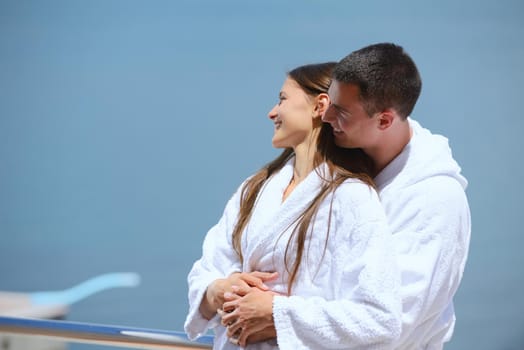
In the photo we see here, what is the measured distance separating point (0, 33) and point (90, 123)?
625mm

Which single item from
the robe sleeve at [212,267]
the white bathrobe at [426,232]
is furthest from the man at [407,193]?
the robe sleeve at [212,267]

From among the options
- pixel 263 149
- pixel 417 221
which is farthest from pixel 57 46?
pixel 417 221

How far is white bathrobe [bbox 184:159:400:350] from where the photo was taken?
113 centimetres

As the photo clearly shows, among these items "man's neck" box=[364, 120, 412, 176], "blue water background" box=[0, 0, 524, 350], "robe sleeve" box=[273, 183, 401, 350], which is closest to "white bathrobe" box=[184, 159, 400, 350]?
"robe sleeve" box=[273, 183, 401, 350]

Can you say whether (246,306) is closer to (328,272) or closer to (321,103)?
(328,272)

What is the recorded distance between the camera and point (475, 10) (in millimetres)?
2574

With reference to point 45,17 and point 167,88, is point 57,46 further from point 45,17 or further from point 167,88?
point 167,88

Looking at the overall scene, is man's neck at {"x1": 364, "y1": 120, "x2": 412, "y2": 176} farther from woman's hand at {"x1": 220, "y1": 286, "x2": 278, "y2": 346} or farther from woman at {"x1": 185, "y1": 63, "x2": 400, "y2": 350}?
woman's hand at {"x1": 220, "y1": 286, "x2": 278, "y2": 346}

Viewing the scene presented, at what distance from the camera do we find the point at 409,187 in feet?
4.12

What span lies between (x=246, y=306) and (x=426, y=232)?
314mm

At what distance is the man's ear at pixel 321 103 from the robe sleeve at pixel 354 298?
181mm

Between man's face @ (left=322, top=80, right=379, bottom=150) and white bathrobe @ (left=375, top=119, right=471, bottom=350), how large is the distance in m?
0.08

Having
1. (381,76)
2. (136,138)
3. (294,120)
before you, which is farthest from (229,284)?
(136,138)

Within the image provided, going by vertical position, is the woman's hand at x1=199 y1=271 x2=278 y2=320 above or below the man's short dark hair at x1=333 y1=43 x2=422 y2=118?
below
